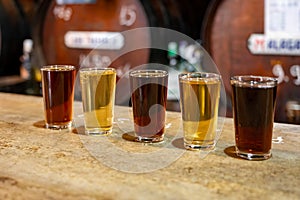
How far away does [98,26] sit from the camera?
2264 millimetres

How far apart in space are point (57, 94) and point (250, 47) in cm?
95

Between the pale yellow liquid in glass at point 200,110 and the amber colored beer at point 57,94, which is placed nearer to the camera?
the pale yellow liquid in glass at point 200,110

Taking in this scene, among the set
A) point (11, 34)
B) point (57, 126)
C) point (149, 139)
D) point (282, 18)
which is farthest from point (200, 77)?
point (11, 34)

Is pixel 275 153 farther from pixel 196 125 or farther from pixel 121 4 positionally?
pixel 121 4

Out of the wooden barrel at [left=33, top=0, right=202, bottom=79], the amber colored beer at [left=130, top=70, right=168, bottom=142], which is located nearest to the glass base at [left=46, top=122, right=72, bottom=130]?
the amber colored beer at [left=130, top=70, right=168, bottom=142]

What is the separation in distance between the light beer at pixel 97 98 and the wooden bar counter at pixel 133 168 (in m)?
0.04

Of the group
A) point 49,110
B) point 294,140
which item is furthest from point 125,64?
point 294,140

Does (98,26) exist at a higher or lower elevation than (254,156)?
higher

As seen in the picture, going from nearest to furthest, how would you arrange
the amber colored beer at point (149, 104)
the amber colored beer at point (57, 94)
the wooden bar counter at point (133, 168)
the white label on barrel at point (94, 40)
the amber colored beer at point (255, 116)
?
the wooden bar counter at point (133, 168), the amber colored beer at point (255, 116), the amber colored beer at point (149, 104), the amber colored beer at point (57, 94), the white label on barrel at point (94, 40)

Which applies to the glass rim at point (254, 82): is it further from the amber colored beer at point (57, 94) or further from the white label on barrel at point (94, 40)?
the white label on barrel at point (94, 40)

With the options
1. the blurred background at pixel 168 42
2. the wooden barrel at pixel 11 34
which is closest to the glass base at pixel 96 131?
the blurred background at pixel 168 42

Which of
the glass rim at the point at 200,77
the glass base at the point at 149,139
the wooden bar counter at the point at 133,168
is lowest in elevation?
the wooden bar counter at the point at 133,168

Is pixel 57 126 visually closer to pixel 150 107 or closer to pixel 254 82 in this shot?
pixel 150 107

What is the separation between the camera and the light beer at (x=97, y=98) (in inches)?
44.1
